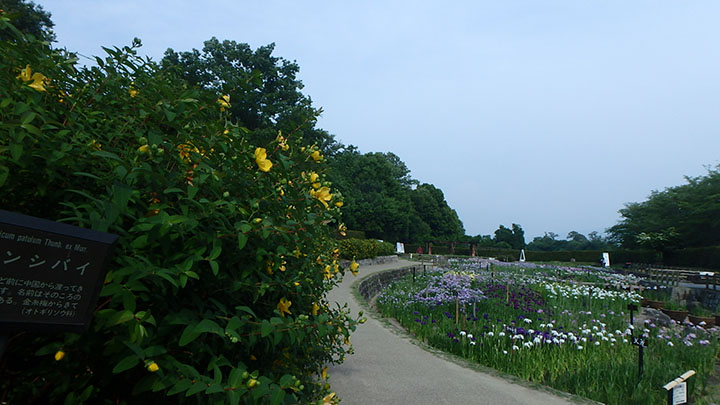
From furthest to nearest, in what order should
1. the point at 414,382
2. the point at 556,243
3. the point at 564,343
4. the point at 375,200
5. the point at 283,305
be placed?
1. the point at 556,243
2. the point at 375,200
3. the point at 564,343
4. the point at 414,382
5. the point at 283,305

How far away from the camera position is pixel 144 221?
4.20 feet

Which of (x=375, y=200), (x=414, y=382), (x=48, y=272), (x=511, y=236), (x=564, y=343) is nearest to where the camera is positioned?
(x=48, y=272)

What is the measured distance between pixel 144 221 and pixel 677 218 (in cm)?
4675

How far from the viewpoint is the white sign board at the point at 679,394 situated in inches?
136

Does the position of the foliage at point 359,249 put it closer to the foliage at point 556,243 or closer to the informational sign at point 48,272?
the informational sign at point 48,272

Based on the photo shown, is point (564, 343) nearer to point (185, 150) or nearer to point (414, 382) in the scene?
point (414, 382)

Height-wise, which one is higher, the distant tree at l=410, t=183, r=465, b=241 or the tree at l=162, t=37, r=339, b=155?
the tree at l=162, t=37, r=339, b=155

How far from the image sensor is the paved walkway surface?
390cm

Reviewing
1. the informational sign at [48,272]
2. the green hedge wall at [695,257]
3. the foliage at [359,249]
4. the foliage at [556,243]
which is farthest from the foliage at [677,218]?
the foliage at [556,243]

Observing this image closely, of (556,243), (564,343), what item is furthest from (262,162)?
(556,243)

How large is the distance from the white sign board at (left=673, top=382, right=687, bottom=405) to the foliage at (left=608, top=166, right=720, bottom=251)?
36126 millimetres

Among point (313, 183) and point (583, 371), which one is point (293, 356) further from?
point (583, 371)

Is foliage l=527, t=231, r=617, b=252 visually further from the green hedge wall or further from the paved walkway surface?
the paved walkway surface

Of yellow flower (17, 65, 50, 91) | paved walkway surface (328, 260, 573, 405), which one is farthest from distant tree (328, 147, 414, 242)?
yellow flower (17, 65, 50, 91)
